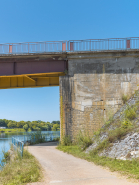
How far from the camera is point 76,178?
6152mm

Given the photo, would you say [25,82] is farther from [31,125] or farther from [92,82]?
[31,125]

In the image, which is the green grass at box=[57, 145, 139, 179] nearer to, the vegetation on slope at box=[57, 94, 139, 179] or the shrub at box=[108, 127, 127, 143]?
the vegetation on slope at box=[57, 94, 139, 179]

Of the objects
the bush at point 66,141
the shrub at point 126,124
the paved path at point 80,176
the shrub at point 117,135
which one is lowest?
the bush at point 66,141

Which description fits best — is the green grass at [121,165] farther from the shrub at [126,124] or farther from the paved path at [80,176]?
the shrub at [126,124]

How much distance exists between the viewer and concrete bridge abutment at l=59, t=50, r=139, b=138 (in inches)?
581

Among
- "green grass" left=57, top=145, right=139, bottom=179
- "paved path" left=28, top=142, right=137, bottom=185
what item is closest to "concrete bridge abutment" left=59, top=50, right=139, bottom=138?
"green grass" left=57, top=145, right=139, bottom=179

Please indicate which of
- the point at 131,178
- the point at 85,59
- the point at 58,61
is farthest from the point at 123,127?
the point at 58,61

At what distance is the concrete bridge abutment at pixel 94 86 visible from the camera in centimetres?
1476

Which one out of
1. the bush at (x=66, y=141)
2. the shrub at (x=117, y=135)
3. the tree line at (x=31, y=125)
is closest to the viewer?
the shrub at (x=117, y=135)

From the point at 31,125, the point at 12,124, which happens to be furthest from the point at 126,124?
the point at 12,124

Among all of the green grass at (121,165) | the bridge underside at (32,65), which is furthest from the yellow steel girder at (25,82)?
the green grass at (121,165)

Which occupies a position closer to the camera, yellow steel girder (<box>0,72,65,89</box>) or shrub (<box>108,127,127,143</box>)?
shrub (<box>108,127,127,143</box>)

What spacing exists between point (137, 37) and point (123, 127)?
333 inches

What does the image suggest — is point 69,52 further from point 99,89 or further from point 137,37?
point 137,37
